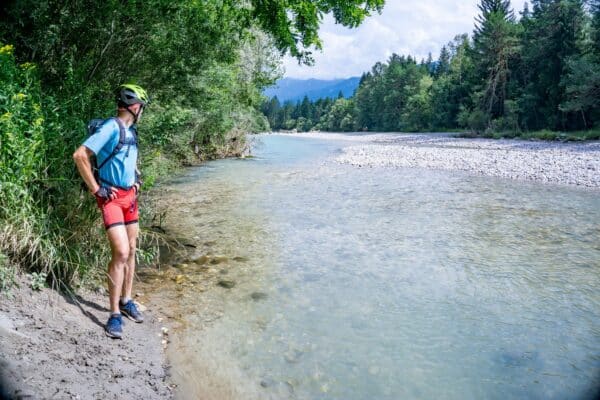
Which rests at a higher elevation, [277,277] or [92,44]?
[92,44]

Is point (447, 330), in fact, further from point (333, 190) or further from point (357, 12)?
point (333, 190)

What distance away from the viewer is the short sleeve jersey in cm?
405

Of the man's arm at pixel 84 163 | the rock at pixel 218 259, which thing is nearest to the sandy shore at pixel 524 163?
the rock at pixel 218 259

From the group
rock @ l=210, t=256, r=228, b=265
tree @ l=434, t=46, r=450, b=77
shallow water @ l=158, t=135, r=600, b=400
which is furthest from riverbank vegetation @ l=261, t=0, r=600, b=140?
rock @ l=210, t=256, r=228, b=265

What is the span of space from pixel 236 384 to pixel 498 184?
17439 millimetres

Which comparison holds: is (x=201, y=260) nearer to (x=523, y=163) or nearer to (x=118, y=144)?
(x=118, y=144)

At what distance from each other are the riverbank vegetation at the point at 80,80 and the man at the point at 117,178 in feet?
2.48

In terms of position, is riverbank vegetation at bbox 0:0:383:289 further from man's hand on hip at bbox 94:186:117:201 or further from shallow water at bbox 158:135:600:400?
shallow water at bbox 158:135:600:400

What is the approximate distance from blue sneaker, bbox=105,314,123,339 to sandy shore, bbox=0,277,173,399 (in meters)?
0.06

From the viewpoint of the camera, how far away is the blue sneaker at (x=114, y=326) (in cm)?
428

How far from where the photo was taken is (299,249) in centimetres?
893

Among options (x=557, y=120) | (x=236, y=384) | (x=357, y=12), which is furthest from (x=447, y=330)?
(x=557, y=120)

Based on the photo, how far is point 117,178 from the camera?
14.1ft

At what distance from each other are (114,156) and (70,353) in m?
1.92
